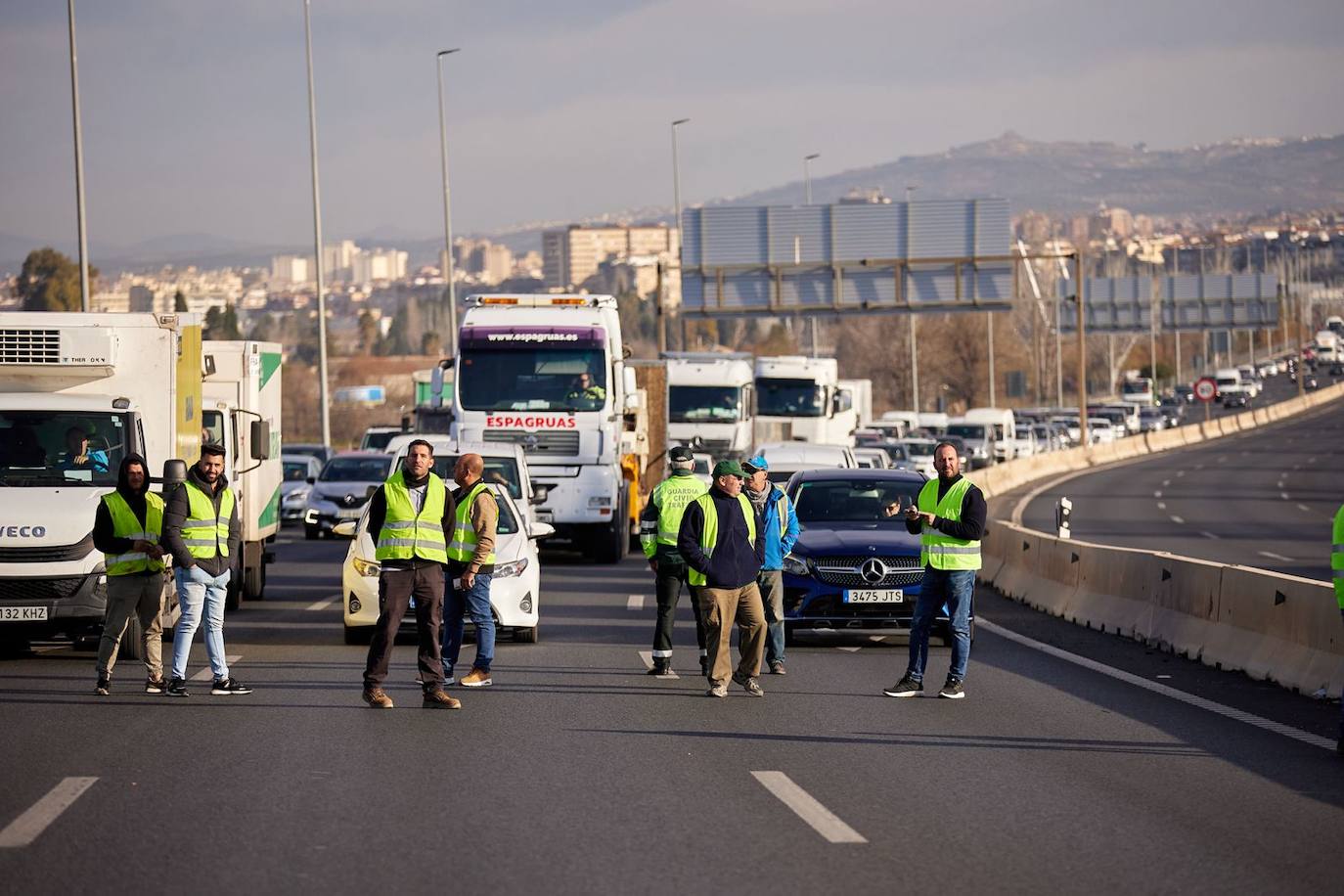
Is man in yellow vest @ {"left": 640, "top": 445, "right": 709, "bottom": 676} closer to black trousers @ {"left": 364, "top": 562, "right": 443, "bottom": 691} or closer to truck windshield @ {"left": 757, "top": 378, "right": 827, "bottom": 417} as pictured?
black trousers @ {"left": 364, "top": 562, "right": 443, "bottom": 691}

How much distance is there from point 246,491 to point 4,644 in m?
5.71

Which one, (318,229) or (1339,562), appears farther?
(318,229)

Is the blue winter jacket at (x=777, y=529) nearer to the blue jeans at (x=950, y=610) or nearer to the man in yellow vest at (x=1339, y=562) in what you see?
the blue jeans at (x=950, y=610)

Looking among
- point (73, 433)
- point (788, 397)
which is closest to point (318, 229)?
point (788, 397)

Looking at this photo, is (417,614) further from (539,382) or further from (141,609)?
(539,382)

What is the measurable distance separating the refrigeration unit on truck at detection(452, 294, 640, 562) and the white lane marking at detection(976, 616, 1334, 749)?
11.0 metres

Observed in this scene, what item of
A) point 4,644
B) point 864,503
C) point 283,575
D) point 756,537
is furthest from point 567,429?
point 756,537

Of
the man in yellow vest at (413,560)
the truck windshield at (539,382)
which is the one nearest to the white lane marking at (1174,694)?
the man in yellow vest at (413,560)

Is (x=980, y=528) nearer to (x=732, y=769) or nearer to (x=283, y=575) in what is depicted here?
(x=732, y=769)

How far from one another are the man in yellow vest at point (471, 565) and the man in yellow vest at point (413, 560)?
51cm

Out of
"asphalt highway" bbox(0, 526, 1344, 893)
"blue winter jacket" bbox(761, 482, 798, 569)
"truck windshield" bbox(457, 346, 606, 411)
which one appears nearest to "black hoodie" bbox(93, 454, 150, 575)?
"asphalt highway" bbox(0, 526, 1344, 893)

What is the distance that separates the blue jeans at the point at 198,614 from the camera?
13703 millimetres

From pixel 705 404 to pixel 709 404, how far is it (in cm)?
8

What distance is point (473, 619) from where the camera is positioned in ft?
47.8
